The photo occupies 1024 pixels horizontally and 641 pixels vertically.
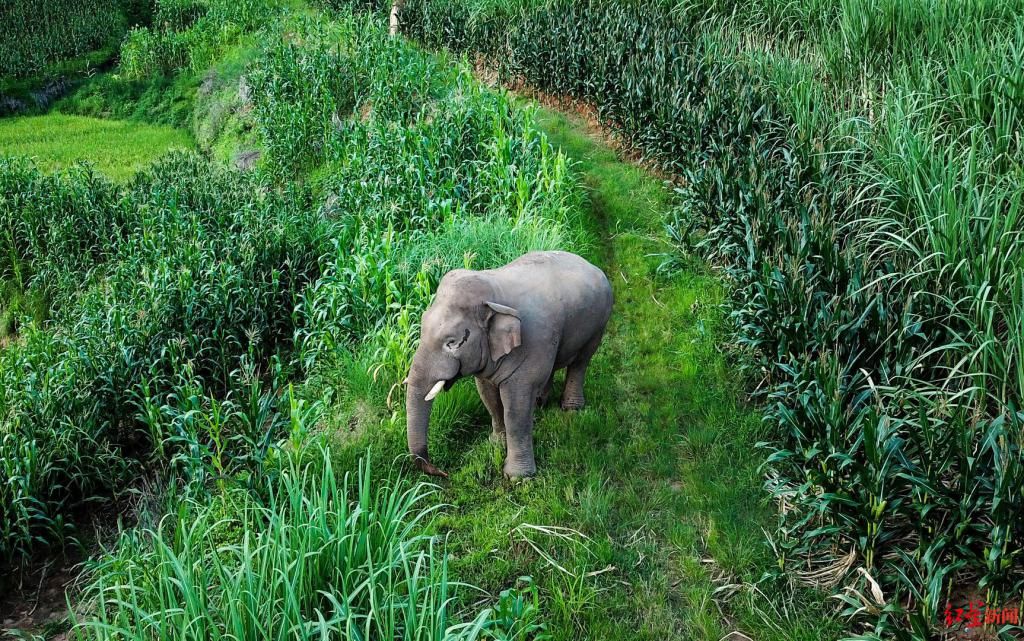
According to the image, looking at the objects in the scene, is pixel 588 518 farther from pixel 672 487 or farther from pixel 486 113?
pixel 486 113

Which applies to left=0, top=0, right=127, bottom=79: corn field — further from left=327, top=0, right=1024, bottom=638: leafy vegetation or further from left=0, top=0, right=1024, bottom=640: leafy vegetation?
left=327, top=0, right=1024, bottom=638: leafy vegetation

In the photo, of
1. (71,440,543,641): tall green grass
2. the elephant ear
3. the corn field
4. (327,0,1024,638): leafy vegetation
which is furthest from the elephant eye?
the corn field

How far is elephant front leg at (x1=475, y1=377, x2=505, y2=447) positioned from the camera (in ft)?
16.6

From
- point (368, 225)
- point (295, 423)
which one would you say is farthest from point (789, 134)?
point (295, 423)

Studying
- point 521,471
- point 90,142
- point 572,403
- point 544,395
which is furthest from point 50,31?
point 521,471

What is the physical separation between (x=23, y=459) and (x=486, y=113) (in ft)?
19.7

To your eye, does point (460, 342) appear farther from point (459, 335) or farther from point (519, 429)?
point (519, 429)

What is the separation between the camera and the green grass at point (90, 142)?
13812 millimetres

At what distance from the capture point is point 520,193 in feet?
25.0

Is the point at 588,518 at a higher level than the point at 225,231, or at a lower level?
higher

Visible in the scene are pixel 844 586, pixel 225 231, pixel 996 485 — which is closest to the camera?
pixel 996 485

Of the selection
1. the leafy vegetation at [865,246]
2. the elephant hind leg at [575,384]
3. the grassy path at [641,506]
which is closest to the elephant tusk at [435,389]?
the grassy path at [641,506]

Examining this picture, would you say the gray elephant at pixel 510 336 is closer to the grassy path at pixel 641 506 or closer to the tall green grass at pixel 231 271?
the grassy path at pixel 641 506

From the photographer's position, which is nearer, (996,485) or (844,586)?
(996,485)
